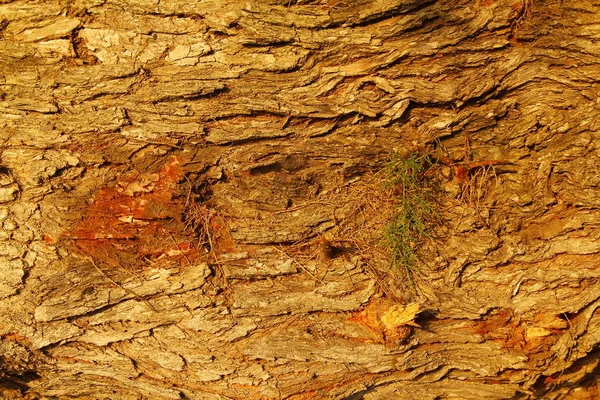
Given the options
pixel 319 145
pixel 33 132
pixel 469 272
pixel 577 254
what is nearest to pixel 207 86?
→ pixel 319 145

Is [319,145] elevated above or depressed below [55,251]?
above

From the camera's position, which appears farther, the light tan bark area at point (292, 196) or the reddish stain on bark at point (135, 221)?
the reddish stain on bark at point (135, 221)

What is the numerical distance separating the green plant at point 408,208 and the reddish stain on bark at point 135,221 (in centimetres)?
147

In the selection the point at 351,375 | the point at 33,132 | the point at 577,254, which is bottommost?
the point at 351,375

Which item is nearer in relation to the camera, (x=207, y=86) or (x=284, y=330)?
(x=207, y=86)

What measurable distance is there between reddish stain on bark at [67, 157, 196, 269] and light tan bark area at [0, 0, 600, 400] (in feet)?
0.05

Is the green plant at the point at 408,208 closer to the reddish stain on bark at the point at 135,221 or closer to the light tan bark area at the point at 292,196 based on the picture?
the light tan bark area at the point at 292,196

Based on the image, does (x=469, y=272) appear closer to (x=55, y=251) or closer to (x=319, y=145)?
(x=319, y=145)

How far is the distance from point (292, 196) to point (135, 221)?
1.13 m

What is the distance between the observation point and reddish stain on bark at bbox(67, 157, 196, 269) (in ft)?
A: 10.9

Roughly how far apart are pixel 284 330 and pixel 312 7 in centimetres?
224

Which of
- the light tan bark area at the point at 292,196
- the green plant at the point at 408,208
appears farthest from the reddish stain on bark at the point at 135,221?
the green plant at the point at 408,208

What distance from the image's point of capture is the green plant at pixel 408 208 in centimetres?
329

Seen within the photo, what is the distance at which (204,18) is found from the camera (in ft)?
10.1
